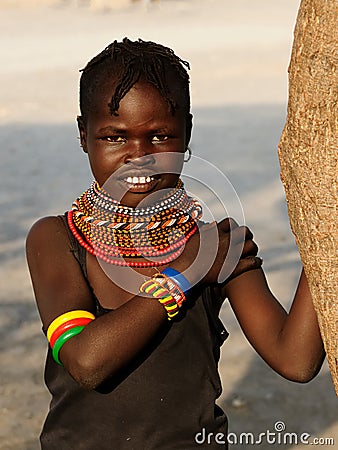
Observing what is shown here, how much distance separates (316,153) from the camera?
1647 millimetres

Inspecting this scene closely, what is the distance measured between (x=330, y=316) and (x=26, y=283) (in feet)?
13.7

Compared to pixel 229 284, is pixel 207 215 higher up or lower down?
higher up

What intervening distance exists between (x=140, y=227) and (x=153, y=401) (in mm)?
451

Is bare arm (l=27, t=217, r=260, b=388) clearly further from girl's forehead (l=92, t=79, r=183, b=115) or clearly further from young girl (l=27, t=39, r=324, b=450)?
girl's forehead (l=92, t=79, r=183, b=115)

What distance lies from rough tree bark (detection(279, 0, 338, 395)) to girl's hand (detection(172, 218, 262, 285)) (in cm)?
37

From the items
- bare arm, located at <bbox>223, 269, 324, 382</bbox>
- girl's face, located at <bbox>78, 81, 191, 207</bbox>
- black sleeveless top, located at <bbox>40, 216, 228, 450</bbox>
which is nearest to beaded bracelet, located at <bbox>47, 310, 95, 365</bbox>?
black sleeveless top, located at <bbox>40, 216, 228, 450</bbox>

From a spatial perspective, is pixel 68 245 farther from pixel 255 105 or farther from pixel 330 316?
pixel 255 105

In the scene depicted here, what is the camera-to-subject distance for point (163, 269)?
2.28 metres

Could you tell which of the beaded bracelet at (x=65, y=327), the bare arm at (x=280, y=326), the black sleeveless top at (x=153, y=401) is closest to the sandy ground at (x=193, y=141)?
the black sleeveless top at (x=153, y=401)

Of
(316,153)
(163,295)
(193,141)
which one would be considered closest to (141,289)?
(163,295)

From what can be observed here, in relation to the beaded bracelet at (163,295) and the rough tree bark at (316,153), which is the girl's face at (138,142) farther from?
the rough tree bark at (316,153)

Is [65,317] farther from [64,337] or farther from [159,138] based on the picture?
[159,138]

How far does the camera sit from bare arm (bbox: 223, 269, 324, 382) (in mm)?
2145

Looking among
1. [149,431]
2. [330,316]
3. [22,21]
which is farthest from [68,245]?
[22,21]
